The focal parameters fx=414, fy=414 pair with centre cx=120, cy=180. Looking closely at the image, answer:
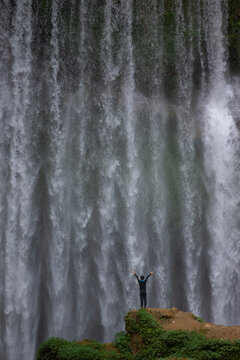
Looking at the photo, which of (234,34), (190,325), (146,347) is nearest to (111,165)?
(234,34)

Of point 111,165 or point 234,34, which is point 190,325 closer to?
point 111,165

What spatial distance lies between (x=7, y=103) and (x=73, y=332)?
452 inches

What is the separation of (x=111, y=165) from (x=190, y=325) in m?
10.6

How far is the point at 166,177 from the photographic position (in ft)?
68.7

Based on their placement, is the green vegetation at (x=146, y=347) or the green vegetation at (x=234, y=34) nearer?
the green vegetation at (x=146, y=347)

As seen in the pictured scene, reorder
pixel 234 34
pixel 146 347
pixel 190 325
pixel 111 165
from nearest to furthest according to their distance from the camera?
pixel 146 347
pixel 190 325
pixel 111 165
pixel 234 34

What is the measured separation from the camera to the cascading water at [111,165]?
18.7 m

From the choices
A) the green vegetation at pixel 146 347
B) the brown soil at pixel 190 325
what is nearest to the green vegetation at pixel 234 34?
the brown soil at pixel 190 325

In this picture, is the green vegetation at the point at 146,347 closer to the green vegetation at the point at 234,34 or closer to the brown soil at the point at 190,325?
the brown soil at the point at 190,325

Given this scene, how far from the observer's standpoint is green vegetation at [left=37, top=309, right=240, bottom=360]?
10078 mm

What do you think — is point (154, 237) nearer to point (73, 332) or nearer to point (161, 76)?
point (73, 332)

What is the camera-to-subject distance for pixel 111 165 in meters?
20.5

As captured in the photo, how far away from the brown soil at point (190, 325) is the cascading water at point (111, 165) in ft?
22.3

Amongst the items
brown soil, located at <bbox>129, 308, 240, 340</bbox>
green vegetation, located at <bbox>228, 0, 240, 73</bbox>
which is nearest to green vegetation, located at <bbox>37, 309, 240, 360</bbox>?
brown soil, located at <bbox>129, 308, 240, 340</bbox>
